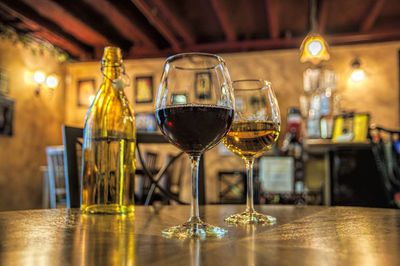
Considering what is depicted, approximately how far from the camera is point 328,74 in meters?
5.67

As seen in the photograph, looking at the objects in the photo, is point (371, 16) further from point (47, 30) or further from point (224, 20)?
point (47, 30)

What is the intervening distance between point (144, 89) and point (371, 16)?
364 centimetres

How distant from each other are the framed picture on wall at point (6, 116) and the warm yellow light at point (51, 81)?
0.97m

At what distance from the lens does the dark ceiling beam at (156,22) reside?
14.8 ft

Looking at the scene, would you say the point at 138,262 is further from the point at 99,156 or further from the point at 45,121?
the point at 45,121

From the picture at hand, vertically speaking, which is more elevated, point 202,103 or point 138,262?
point 202,103

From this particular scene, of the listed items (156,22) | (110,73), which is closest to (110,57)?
(110,73)

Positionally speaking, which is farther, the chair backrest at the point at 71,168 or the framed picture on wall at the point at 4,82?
the framed picture on wall at the point at 4,82

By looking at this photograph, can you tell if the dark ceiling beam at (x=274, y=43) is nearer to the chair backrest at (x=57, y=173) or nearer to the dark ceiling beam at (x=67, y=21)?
the dark ceiling beam at (x=67, y=21)

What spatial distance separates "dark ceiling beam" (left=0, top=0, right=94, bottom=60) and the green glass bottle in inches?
178

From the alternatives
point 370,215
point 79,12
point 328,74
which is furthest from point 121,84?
point 328,74

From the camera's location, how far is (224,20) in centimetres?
509

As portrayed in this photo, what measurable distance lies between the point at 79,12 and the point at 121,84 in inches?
182

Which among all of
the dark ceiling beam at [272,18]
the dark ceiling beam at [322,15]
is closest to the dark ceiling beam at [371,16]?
the dark ceiling beam at [322,15]
